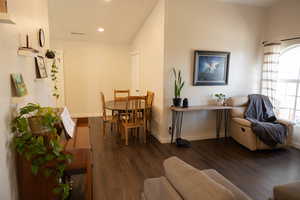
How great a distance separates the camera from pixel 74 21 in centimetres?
453

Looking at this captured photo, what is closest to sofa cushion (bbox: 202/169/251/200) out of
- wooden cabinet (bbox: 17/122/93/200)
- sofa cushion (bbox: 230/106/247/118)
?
wooden cabinet (bbox: 17/122/93/200)

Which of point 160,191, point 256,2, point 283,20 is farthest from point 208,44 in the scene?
point 160,191

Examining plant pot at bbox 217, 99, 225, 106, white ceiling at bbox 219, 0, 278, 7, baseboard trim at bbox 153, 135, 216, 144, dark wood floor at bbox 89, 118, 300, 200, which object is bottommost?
dark wood floor at bbox 89, 118, 300, 200

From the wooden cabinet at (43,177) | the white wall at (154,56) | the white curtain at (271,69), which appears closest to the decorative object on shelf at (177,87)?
the white wall at (154,56)

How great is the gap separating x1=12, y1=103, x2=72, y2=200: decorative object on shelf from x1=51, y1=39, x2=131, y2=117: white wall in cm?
460

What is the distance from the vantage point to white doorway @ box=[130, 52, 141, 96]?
5.50 metres

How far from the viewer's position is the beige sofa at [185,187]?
877mm

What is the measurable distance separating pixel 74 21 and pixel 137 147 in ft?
10.9

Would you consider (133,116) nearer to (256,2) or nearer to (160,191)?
(160,191)

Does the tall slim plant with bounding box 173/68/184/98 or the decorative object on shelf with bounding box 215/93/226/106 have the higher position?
the tall slim plant with bounding box 173/68/184/98

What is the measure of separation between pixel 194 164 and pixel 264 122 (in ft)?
5.74

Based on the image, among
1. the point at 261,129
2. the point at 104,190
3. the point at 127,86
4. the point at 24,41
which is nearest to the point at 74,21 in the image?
the point at 127,86

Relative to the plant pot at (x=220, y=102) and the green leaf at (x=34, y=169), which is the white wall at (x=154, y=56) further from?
the green leaf at (x=34, y=169)

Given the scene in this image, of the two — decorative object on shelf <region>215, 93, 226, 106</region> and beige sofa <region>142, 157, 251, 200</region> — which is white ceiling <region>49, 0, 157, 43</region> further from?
beige sofa <region>142, 157, 251, 200</region>
